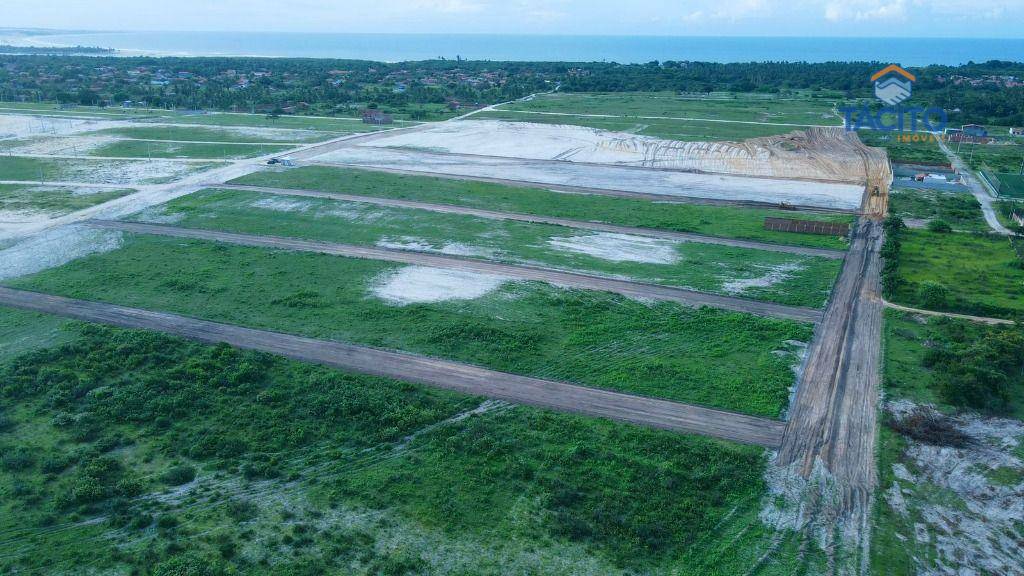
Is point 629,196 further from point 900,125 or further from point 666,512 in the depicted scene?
point 900,125

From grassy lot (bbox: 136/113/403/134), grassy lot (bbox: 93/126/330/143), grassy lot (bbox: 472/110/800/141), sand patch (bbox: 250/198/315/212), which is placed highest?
grassy lot (bbox: 472/110/800/141)

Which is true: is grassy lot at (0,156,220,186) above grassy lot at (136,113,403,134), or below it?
below

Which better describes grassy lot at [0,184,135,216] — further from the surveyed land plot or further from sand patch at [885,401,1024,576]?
sand patch at [885,401,1024,576]

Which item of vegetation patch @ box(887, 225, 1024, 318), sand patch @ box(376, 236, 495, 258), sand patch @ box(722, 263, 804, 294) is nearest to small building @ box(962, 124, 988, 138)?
vegetation patch @ box(887, 225, 1024, 318)

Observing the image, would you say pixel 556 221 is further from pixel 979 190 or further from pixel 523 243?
pixel 979 190

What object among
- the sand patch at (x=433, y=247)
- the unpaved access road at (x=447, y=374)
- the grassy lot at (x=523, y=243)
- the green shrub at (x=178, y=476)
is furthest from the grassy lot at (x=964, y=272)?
the green shrub at (x=178, y=476)

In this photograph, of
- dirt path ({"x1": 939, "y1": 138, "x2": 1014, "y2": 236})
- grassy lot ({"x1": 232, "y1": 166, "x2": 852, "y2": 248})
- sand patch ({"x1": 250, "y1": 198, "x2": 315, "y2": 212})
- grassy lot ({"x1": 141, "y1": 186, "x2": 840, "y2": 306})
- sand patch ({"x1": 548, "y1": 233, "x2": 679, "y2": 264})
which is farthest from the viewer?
sand patch ({"x1": 250, "y1": 198, "x2": 315, "y2": 212})
